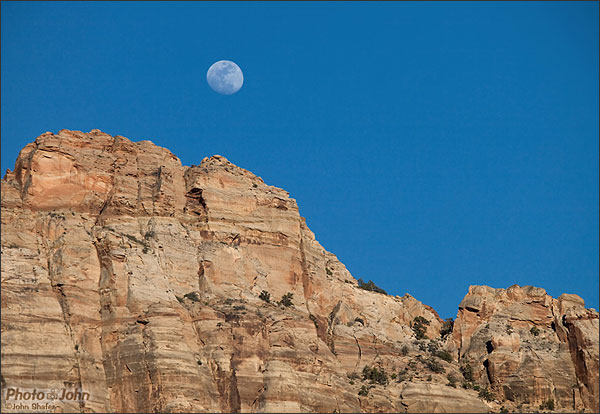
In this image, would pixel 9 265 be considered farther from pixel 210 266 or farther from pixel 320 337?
pixel 320 337

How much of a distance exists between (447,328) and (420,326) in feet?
13.0

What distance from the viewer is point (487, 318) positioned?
14025cm

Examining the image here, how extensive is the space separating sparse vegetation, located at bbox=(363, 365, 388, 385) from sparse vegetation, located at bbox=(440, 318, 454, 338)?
16823mm

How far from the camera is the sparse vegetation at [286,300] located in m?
128

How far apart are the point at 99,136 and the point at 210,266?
1858cm

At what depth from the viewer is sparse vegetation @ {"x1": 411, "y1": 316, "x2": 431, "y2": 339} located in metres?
140

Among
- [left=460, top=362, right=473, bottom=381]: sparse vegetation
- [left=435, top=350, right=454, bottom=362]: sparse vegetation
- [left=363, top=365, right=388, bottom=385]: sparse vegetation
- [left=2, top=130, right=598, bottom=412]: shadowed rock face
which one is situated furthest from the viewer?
[left=435, top=350, right=454, bottom=362]: sparse vegetation

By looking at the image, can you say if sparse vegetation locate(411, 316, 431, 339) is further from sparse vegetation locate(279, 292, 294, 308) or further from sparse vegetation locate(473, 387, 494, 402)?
sparse vegetation locate(279, 292, 294, 308)

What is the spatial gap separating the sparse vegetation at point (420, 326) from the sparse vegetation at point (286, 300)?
55.7 feet

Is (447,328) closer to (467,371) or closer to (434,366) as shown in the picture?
(467,371)

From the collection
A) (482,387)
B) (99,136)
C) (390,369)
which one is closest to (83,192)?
(99,136)

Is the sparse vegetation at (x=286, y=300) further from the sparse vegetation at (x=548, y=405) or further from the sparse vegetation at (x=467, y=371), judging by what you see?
the sparse vegetation at (x=548, y=405)

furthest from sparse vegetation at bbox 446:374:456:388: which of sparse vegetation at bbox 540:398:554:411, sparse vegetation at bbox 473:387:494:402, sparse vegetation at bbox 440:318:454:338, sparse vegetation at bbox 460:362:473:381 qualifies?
sparse vegetation at bbox 440:318:454:338

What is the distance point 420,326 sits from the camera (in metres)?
142
